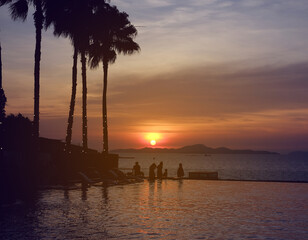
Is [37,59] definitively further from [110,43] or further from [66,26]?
[110,43]

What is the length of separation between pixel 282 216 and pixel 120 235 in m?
7.39

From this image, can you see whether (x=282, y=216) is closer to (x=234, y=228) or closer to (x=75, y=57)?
(x=234, y=228)

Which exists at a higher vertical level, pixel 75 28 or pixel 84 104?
pixel 75 28

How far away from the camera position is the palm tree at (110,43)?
1700 inches

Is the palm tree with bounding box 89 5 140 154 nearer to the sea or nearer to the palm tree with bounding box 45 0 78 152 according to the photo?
the palm tree with bounding box 45 0 78 152

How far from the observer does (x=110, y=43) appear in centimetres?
4475

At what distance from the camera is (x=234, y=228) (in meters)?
Answer: 14.5

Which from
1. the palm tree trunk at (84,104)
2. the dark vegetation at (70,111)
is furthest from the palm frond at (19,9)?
the palm tree trunk at (84,104)

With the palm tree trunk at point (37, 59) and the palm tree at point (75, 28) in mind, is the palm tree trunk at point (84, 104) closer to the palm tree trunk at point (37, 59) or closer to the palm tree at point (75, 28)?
the palm tree at point (75, 28)

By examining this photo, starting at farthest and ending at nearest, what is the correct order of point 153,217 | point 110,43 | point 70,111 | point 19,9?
point 110,43 < point 70,111 < point 19,9 < point 153,217


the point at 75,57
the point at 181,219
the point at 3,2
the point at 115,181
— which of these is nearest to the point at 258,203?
the point at 181,219

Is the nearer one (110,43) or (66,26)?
(66,26)

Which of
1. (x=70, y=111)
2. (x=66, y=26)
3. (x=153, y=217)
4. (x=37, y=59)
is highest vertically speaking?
(x=66, y=26)

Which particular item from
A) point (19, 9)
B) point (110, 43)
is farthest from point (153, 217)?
point (110, 43)
